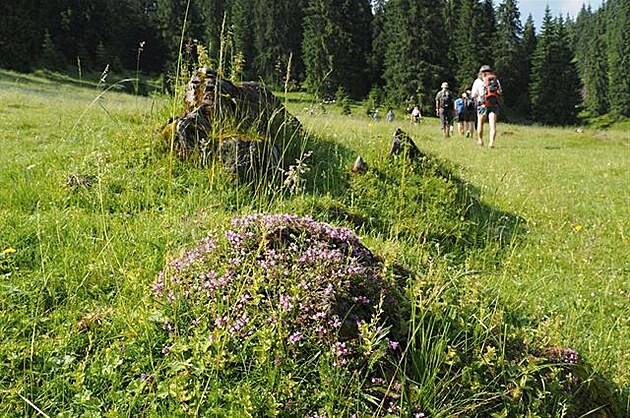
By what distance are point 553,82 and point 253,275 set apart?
8451 cm

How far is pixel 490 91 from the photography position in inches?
603

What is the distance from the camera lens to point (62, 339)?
2785 mm

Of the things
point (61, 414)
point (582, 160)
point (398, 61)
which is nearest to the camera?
point (61, 414)

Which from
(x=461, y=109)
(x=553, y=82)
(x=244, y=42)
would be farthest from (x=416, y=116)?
(x=553, y=82)

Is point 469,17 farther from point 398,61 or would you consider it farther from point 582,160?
point 582,160

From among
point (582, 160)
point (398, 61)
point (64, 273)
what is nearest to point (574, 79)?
point (398, 61)

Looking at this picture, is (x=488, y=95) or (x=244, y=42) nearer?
(x=488, y=95)

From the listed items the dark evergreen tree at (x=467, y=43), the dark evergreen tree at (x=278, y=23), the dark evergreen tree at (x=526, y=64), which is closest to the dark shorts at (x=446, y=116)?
the dark evergreen tree at (x=278, y=23)

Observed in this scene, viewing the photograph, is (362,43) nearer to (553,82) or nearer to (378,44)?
(378,44)

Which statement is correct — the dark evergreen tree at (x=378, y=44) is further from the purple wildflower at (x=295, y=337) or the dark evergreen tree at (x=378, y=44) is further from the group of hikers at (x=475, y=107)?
the purple wildflower at (x=295, y=337)

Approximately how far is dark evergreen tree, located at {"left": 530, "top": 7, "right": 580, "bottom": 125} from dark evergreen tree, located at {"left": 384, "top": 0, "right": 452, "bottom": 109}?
724 inches

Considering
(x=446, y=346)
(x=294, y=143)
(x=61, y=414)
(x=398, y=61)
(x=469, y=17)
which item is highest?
(x=469, y=17)

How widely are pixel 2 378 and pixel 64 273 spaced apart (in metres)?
0.97

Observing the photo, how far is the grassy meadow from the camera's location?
2416mm
